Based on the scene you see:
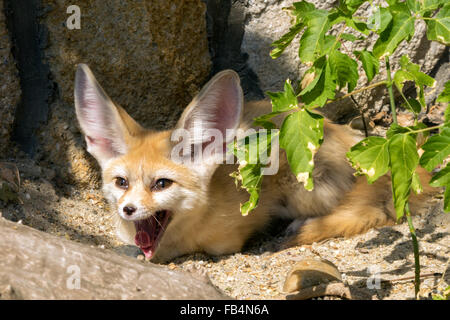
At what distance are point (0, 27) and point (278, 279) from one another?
2.21m

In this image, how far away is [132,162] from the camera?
3.21 m

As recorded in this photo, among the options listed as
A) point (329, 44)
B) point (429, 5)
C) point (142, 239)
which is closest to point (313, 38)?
point (329, 44)

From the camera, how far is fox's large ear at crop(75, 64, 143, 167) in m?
3.15

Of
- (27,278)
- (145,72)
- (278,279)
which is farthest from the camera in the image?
(145,72)

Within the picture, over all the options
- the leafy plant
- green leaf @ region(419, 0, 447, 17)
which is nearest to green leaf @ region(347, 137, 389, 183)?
the leafy plant

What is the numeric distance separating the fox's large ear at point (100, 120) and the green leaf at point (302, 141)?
4.58 feet

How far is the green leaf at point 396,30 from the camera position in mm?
2129

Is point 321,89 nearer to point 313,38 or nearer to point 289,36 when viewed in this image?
point 313,38

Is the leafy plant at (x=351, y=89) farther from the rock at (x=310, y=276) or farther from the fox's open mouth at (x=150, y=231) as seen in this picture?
the fox's open mouth at (x=150, y=231)

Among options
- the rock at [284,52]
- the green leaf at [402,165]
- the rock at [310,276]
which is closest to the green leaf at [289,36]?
the green leaf at [402,165]

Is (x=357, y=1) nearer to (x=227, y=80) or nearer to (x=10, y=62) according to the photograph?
(x=227, y=80)

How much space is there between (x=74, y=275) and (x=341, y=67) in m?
1.23

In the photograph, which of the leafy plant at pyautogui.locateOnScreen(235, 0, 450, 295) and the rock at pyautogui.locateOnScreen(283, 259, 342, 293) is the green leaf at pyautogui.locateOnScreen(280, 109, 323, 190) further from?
the rock at pyautogui.locateOnScreen(283, 259, 342, 293)

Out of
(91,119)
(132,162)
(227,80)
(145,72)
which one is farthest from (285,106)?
(145,72)
